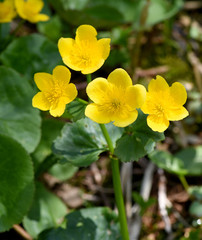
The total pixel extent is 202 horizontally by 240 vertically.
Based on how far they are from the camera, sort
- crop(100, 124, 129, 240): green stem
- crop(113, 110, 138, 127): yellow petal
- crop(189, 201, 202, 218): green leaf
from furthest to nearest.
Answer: crop(189, 201, 202, 218): green leaf, crop(100, 124, 129, 240): green stem, crop(113, 110, 138, 127): yellow petal

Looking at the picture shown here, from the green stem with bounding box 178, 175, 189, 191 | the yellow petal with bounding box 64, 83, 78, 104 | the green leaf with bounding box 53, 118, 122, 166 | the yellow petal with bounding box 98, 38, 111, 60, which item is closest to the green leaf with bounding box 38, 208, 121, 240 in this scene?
the green leaf with bounding box 53, 118, 122, 166

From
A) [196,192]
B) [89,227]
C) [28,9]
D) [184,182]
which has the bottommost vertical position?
[184,182]

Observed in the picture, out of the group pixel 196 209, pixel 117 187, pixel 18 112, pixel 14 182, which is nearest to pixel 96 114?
pixel 117 187

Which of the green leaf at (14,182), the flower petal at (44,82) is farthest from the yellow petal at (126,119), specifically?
the green leaf at (14,182)

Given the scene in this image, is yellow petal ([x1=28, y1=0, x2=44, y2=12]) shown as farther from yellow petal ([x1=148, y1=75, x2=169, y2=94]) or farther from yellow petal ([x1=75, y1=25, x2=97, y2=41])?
yellow petal ([x1=148, y1=75, x2=169, y2=94])

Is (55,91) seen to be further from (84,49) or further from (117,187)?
(117,187)

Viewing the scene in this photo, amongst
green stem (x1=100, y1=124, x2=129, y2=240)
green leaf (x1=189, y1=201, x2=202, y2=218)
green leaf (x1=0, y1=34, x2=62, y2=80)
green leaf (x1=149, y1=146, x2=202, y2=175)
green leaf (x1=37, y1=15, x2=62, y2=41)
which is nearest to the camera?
green stem (x1=100, y1=124, x2=129, y2=240)

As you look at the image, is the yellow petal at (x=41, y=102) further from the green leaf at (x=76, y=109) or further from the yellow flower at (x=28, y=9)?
the yellow flower at (x=28, y=9)
